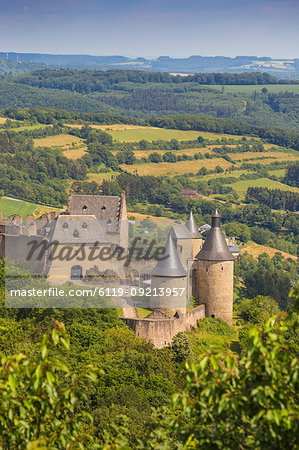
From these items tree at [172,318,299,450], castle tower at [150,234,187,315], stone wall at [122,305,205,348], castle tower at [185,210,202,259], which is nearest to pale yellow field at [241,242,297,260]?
castle tower at [185,210,202,259]

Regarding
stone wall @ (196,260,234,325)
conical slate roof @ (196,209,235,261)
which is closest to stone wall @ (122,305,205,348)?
stone wall @ (196,260,234,325)

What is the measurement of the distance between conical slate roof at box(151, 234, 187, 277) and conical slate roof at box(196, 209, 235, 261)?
3.26 metres

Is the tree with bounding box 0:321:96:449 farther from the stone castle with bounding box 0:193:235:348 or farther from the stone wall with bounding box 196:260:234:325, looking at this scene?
the stone wall with bounding box 196:260:234:325

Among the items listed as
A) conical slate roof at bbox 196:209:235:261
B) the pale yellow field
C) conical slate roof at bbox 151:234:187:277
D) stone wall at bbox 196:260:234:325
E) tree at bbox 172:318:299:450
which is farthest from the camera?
the pale yellow field

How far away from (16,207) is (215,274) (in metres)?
101

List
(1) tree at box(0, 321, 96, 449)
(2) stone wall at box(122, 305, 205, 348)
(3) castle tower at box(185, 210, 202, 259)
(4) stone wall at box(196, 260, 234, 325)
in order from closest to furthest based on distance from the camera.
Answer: (1) tree at box(0, 321, 96, 449)
(2) stone wall at box(122, 305, 205, 348)
(4) stone wall at box(196, 260, 234, 325)
(3) castle tower at box(185, 210, 202, 259)

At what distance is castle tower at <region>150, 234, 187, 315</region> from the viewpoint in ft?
152

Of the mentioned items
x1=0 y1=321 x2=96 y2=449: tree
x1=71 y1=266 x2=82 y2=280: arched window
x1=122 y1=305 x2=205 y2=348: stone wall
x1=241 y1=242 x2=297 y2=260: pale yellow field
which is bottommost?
x1=241 y1=242 x2=297 y2=260: pale yellow field

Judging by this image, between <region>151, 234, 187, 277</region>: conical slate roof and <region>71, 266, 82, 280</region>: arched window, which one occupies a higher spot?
<region>151, 234, 187, 277</region>: conical slate roof

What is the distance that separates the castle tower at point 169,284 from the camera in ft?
152

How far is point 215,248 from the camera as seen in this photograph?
163ft

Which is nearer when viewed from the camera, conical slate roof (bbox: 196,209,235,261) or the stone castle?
the stone castle

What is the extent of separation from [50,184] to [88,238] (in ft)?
421

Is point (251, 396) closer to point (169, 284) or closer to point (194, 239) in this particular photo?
point (169, 284)
